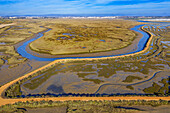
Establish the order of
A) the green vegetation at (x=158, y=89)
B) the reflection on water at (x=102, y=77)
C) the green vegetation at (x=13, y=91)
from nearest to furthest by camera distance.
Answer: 1. the green vegetation at (x=13, y=91)
2. the green vegetation at (x=158, y=89)
3. the reflection on water at (x=102, y=77)

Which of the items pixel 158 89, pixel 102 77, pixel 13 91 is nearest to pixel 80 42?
pixel 102 77

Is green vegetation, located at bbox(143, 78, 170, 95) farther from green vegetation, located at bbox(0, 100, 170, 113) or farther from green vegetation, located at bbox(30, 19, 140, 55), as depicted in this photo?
green vegetation, located at bbox(30, 19, 140, 55)

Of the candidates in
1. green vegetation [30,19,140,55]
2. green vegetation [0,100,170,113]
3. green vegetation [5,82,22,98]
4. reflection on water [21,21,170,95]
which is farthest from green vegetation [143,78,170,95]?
green vegetation [5,82,22,98]

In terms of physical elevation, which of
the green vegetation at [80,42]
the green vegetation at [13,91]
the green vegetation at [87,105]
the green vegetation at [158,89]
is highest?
the green vegetation at [80,42]

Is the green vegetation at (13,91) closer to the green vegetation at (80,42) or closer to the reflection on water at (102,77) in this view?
the reflection on water at (102,77)

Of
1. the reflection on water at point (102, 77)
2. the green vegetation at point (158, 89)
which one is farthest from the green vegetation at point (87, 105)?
the reflection on water at point (102, 77)

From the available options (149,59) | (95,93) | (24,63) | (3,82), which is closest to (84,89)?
(95,93)

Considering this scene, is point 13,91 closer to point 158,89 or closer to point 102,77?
point 102,77

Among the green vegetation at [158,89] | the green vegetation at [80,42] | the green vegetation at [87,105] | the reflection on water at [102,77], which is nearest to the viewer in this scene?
the green vegetation at [87,105]

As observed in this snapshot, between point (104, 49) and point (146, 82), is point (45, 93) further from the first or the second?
point (104, 49)
